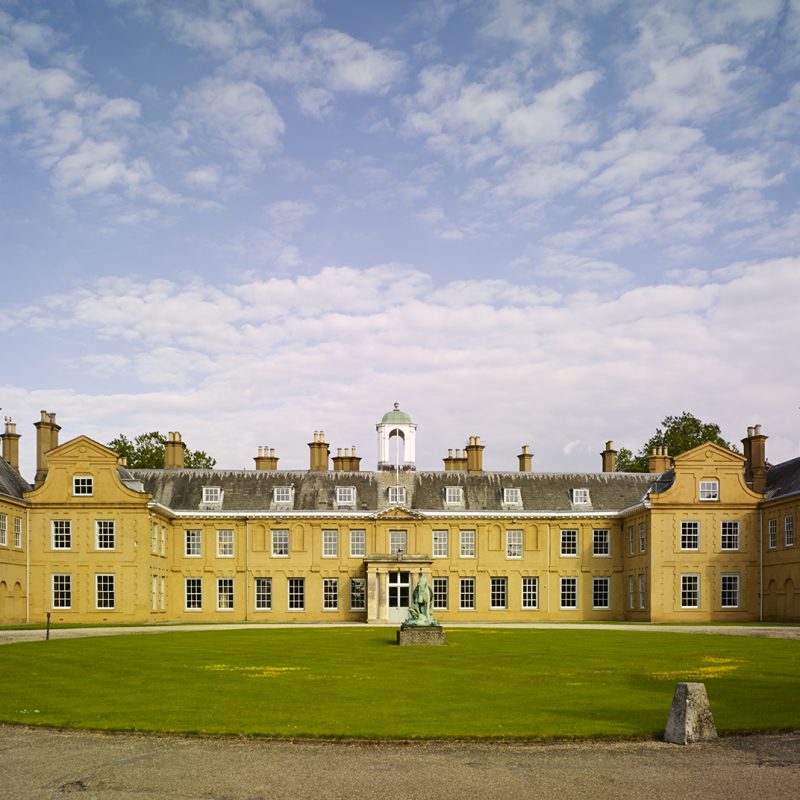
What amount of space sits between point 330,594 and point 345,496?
5877 millimetres

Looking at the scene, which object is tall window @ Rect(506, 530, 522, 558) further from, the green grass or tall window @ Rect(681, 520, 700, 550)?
the green grass

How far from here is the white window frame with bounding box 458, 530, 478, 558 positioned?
199ft

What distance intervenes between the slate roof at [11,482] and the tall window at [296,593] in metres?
16.0

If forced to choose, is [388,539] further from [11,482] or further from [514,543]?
[11,482]

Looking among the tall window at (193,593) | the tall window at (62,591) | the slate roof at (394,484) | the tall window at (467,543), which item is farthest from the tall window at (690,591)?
the tall window at (62,591)

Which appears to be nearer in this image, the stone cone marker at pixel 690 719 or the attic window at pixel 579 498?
the stone cone marker at pixel 690 719

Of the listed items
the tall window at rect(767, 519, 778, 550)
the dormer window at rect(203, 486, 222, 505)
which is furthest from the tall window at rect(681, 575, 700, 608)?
the dormer window at rect(203, 486, 222, 505)

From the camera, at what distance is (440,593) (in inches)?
2363

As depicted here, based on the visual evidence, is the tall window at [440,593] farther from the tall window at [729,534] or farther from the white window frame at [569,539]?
the tall window at [729,534]

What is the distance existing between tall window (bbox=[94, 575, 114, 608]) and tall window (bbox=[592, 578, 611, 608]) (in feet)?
90.8

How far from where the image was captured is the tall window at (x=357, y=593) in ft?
195

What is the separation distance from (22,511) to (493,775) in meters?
47.1

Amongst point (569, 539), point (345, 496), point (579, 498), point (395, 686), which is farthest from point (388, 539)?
point (395, 686)

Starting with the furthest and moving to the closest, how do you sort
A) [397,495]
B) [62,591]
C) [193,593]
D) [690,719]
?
[397,495] < [193,593] < [62,591] < [690,719]
